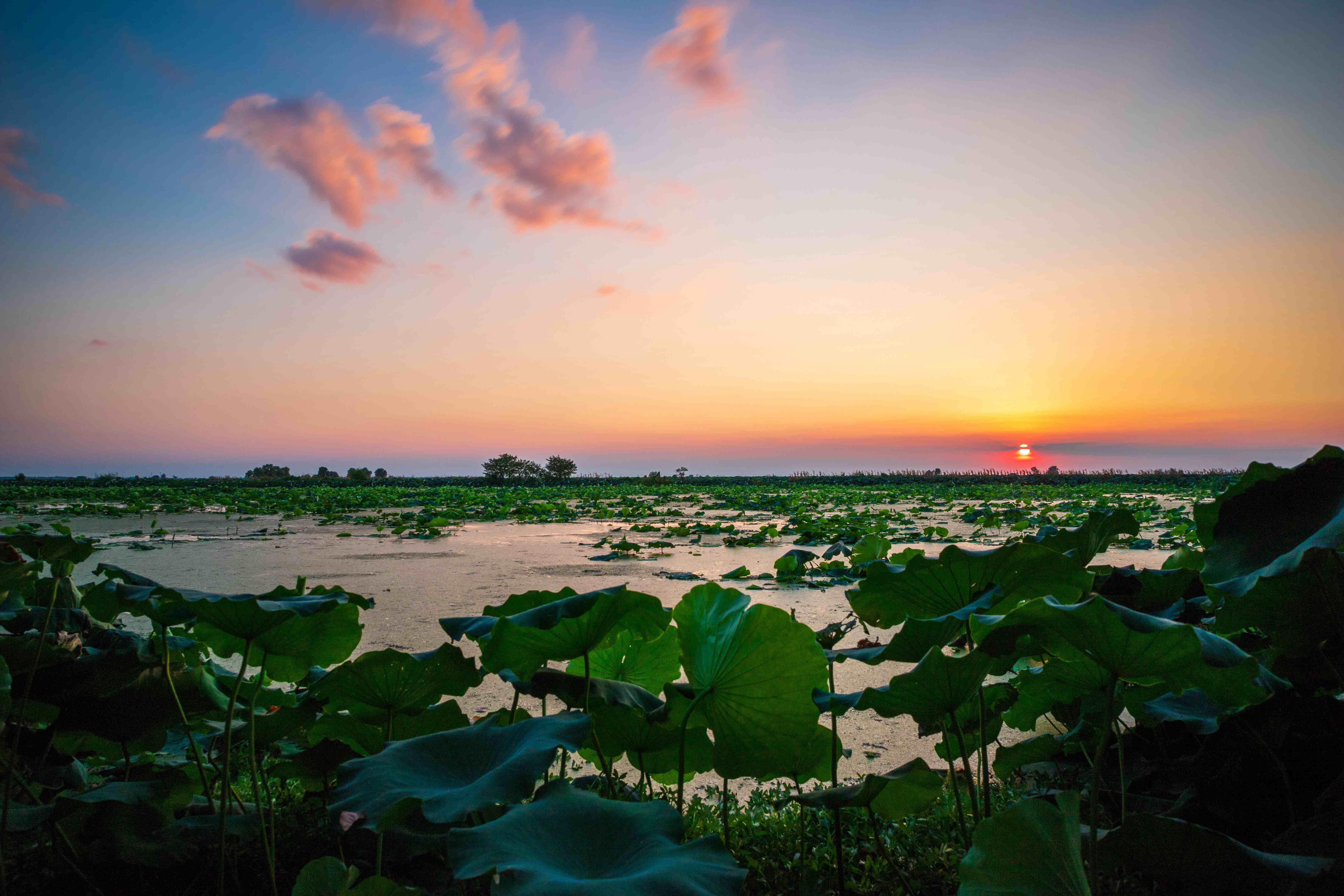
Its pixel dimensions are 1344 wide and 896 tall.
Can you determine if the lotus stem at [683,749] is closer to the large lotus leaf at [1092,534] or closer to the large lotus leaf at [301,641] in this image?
the large lotus leaf at [301,641]

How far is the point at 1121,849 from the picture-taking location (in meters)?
0.83

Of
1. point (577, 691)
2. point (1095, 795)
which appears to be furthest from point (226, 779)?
point (1095, 795)

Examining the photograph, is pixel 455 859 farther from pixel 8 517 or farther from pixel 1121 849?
pixel 8 517

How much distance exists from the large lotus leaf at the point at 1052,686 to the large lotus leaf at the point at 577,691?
2.52ft

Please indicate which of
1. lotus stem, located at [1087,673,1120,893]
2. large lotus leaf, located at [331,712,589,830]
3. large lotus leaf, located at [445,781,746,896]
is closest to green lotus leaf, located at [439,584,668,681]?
large lotus leaf, located at [331,712,589,830]

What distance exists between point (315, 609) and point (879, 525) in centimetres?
801

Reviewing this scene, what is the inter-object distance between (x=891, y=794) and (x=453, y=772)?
0.73 metres

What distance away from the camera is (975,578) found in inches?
49.0

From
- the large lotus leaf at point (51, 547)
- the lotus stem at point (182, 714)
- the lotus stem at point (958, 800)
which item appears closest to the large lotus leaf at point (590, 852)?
the lotus stem at point (958, 800)

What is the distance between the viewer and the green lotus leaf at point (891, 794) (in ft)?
3.06

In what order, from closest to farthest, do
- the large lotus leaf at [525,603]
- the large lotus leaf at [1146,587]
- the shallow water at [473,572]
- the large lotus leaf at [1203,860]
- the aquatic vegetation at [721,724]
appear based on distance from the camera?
the large lotus leaf at [1203,860] → the aquatic vegetation at [721,724] → the large lotus leaf at [525,603] → the large lotus leaf at [1146,587] → the shallow water at [473,572]

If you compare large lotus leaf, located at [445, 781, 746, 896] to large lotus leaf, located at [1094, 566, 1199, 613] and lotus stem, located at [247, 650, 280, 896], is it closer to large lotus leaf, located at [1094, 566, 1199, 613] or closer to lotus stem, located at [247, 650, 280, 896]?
lotus stem, located at [247, 650, 280, 896]

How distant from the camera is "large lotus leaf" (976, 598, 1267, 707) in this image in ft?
2.73

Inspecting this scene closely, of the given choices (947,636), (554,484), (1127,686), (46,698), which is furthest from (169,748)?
(554,484)
